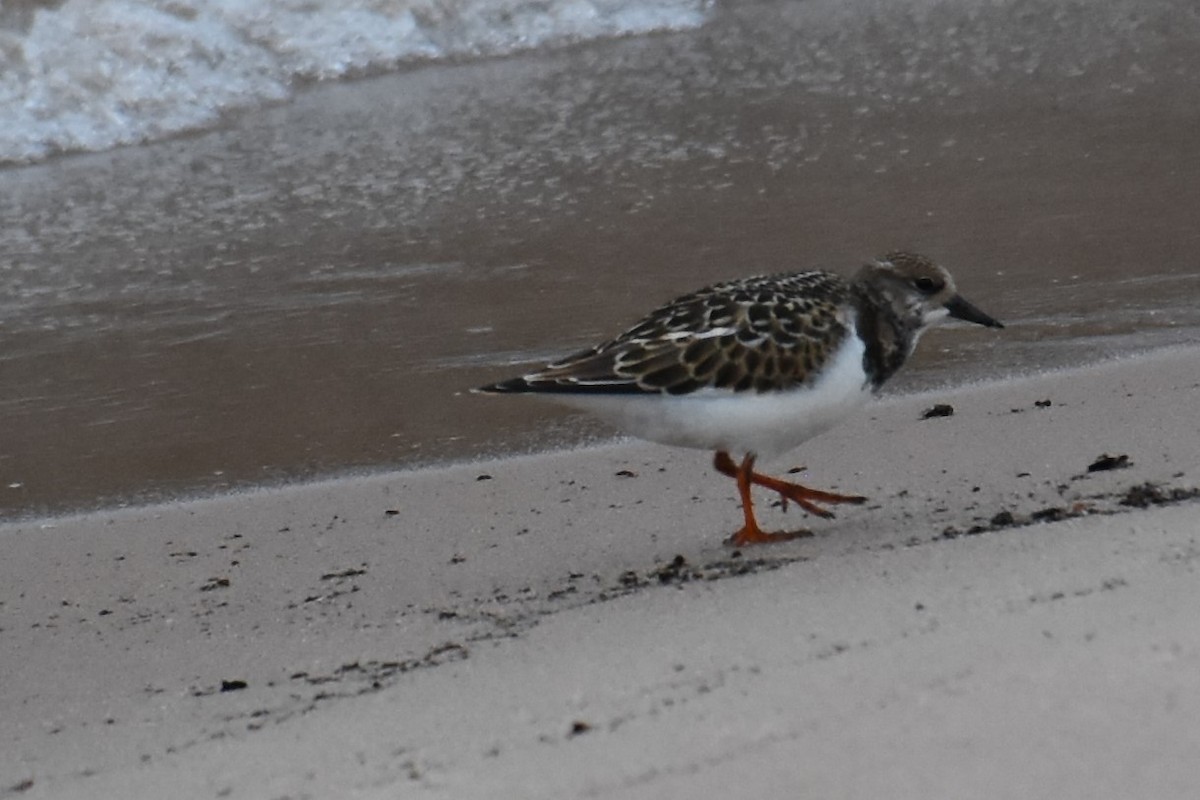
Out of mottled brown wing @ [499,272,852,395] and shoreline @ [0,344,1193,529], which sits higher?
mottled brown wing @ [499,272,852,395]

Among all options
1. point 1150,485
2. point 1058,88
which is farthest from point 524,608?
point 1058,88

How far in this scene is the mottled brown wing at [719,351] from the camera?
3.75m

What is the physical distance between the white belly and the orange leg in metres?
0.09

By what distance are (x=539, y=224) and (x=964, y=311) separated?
117 inches

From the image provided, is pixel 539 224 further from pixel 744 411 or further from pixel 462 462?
pixel 744 411

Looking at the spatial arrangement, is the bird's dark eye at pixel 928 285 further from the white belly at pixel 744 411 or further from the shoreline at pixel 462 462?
the shoreline at pixel 462 462

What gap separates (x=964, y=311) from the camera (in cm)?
423

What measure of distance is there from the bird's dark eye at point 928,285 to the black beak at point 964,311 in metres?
Answer: 0.07

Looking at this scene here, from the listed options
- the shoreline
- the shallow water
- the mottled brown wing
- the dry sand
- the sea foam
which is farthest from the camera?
the sea foam

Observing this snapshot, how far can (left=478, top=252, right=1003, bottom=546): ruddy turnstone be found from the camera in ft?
12.3

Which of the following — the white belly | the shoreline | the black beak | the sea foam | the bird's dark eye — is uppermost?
the sea foam

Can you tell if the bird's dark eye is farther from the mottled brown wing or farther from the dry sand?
the dry sand

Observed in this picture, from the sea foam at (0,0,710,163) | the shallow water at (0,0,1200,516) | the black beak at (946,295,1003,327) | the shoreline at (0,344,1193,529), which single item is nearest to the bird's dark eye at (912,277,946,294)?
Result: the black beak at (946,295,1003,327)

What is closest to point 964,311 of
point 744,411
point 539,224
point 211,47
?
point 744,411
